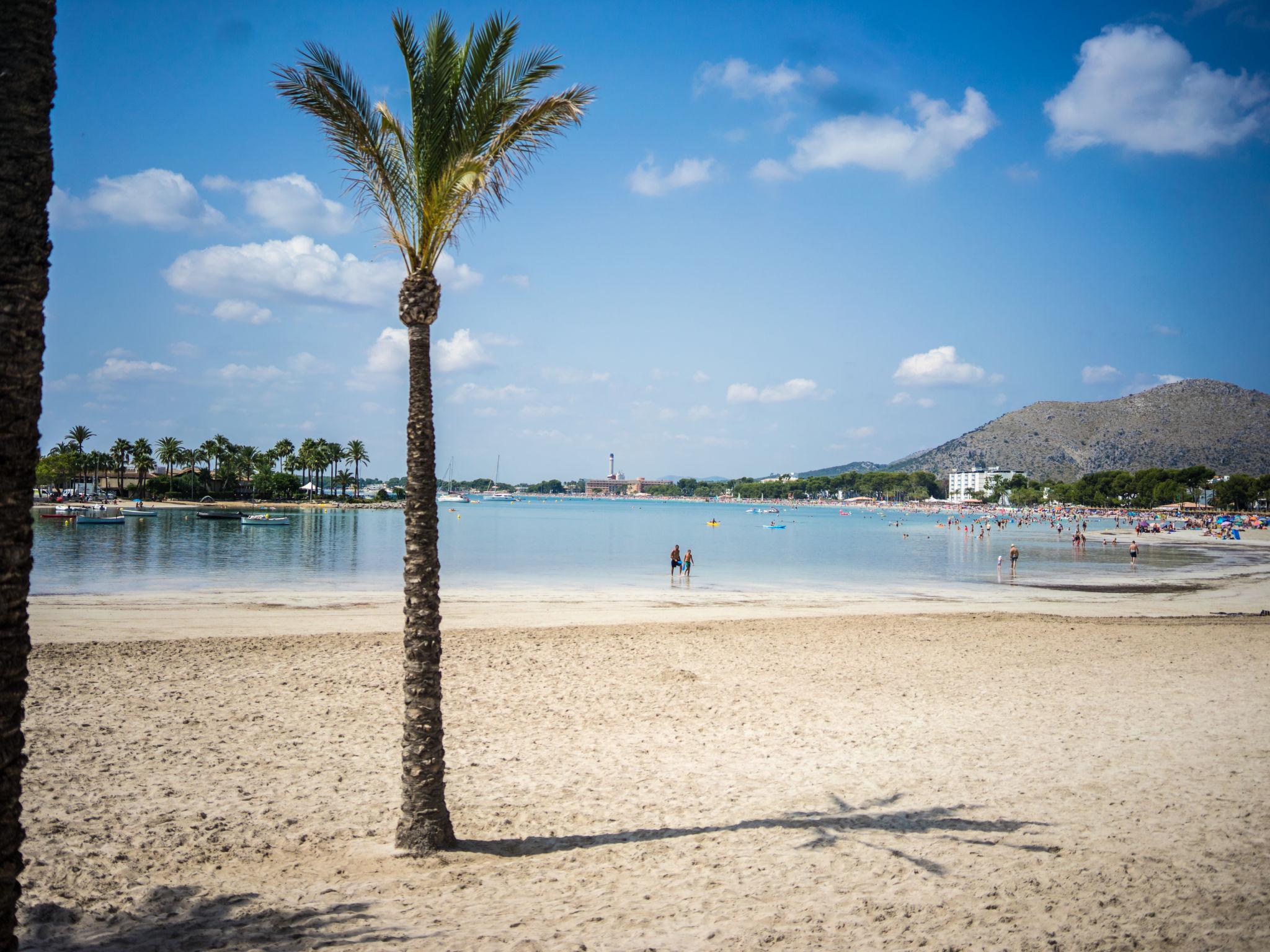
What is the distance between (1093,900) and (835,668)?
9213mm

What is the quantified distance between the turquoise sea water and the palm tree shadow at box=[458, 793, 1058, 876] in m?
25.9

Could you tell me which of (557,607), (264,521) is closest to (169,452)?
(264,521)

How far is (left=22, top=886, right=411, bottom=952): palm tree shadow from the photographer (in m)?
5.02

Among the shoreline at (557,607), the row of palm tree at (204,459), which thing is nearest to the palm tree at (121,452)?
the row of palm tree at (204,459)

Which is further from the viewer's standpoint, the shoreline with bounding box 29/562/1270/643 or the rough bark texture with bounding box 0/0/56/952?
the shoreline with bounding box 29/562/1270/643

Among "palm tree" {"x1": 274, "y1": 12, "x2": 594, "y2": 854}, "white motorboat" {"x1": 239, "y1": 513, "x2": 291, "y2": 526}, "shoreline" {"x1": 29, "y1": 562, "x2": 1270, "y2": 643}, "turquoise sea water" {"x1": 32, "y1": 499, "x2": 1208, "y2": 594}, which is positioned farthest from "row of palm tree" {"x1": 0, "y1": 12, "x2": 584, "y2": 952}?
"white motorboat" {"x1": 239, "y1": 513, "x2": 291, "y2": 526}

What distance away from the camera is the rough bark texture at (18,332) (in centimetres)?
Answer: 325

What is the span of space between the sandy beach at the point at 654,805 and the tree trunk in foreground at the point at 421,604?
0.53 meters

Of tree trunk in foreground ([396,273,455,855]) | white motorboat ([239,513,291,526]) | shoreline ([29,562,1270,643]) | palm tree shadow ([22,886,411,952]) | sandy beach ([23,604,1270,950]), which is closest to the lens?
palm tree shadow ([22,886,411,952])

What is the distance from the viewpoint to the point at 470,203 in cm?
660

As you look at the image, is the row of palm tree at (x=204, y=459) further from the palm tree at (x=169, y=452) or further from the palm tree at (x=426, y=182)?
the palm tree at (x=426, y=182)

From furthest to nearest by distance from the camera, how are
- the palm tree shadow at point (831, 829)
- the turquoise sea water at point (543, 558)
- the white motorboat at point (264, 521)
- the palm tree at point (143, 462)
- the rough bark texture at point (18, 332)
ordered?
the palm tree at point (143, 462)
the white motorboat at point (264, 521)
the turquoise sea water at point (543, 558)
the palm tree shadow at point (831, 829)
the rough bark texture at point (18, 332)

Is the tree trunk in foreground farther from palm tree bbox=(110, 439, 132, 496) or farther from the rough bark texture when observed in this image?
palm tree bbox=(110, 439, 132, 496)

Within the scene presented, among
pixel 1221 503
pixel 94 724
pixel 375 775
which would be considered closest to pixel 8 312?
pixel 375 775
